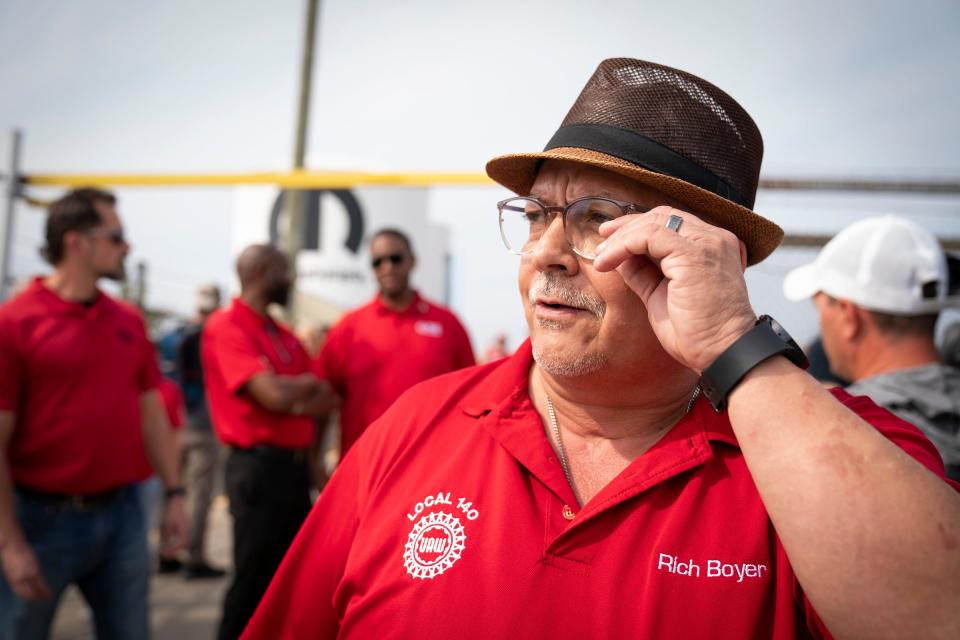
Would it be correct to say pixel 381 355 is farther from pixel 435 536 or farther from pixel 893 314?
pixel 435 536

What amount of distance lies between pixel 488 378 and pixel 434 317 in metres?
2.78

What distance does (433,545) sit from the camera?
4.64 ft

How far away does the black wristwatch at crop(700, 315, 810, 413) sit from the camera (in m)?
1.16

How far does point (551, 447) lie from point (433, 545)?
1.15 ft

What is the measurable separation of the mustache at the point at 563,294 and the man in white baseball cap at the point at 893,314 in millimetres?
1460

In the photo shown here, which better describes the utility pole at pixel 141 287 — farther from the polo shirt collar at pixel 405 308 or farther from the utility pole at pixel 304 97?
the polo shirt collar at pixel 405 308

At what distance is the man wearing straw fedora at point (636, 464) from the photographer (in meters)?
1.08

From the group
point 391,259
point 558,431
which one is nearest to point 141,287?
point 391,259

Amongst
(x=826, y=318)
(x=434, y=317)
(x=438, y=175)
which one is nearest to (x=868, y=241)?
(x=826, y=318)

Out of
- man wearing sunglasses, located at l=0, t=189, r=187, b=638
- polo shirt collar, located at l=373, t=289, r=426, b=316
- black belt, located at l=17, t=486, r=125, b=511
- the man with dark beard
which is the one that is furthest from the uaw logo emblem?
polo shirt collar, located at l=373, t=289, r=426, b=316

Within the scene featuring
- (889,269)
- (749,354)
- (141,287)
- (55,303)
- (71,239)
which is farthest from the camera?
(141,287)

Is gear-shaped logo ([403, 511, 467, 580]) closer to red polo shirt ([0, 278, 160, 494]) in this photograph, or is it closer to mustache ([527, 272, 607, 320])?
mustache ([527, 272, 607, 320])

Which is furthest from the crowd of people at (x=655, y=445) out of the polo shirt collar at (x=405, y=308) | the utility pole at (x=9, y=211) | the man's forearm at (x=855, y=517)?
the utility pole at (x=9, y=211)

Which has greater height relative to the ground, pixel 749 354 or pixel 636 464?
pixel 749 354
